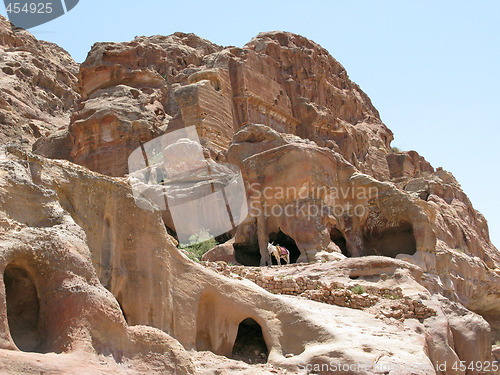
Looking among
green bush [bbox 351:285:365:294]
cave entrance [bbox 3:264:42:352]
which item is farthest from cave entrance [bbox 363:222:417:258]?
cave entrance [bbox 3:264:42:352]

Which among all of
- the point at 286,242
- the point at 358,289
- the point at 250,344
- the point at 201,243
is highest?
the point at 201,243

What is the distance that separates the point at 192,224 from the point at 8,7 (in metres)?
10.9

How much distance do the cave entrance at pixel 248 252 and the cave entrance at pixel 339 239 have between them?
141 inches

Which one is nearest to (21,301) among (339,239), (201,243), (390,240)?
(201,243)

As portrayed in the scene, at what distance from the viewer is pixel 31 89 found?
1806 inches

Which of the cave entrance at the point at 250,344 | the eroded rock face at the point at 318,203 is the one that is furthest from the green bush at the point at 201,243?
the cave entrance at the point at 250,344

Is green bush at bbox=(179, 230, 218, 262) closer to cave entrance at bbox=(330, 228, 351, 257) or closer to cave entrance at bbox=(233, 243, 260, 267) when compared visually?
cave entrance at bbox=(233, 243, 260, 267)

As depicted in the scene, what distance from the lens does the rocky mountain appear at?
25.0 feet

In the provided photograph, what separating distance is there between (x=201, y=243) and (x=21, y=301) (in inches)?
641

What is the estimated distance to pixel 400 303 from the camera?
15156mm

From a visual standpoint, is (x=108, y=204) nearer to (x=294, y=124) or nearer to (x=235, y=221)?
(x=235, y=221)

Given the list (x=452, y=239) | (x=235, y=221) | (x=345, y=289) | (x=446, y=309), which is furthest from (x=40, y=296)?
(x=452, y=239)

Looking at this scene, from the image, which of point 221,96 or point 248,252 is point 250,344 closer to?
point 248,252

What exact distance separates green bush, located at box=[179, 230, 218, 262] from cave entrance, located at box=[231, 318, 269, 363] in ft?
30.9
